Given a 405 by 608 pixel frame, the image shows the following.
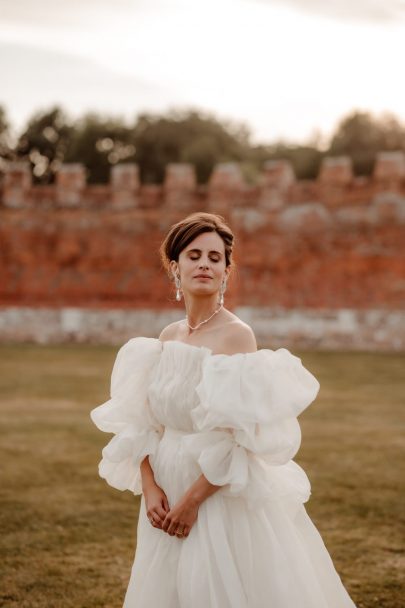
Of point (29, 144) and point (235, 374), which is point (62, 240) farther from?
point (29, 144)

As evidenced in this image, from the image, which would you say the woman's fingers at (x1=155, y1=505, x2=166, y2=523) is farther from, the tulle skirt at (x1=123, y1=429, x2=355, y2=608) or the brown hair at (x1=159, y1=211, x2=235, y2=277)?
the brown hair at (x1=159, y1=211, x2=235, y2=277)

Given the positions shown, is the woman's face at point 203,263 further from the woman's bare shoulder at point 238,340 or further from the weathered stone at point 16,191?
the weathered stone at point 16,191

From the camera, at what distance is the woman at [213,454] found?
3131 mm

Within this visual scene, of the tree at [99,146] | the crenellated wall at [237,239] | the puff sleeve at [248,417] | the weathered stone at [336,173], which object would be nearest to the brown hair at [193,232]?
the puff sleeve at [248,417]

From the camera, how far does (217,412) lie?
3.09 metres

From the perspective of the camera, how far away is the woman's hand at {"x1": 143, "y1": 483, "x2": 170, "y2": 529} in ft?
10.7

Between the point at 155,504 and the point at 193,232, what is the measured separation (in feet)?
3.49

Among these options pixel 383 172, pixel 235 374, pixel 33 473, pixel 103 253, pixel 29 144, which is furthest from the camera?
pixel 29 144

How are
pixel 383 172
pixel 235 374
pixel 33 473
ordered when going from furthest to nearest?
pixel 383 172, pixel 33 473, pixel 235 374

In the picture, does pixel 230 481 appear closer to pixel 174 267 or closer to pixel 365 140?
pixel 174 267

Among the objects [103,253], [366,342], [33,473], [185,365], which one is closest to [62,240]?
[103,253]

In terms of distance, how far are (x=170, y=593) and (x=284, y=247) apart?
1683cm

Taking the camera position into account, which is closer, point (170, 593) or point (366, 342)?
point (170, 593)

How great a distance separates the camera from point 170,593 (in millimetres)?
3225
